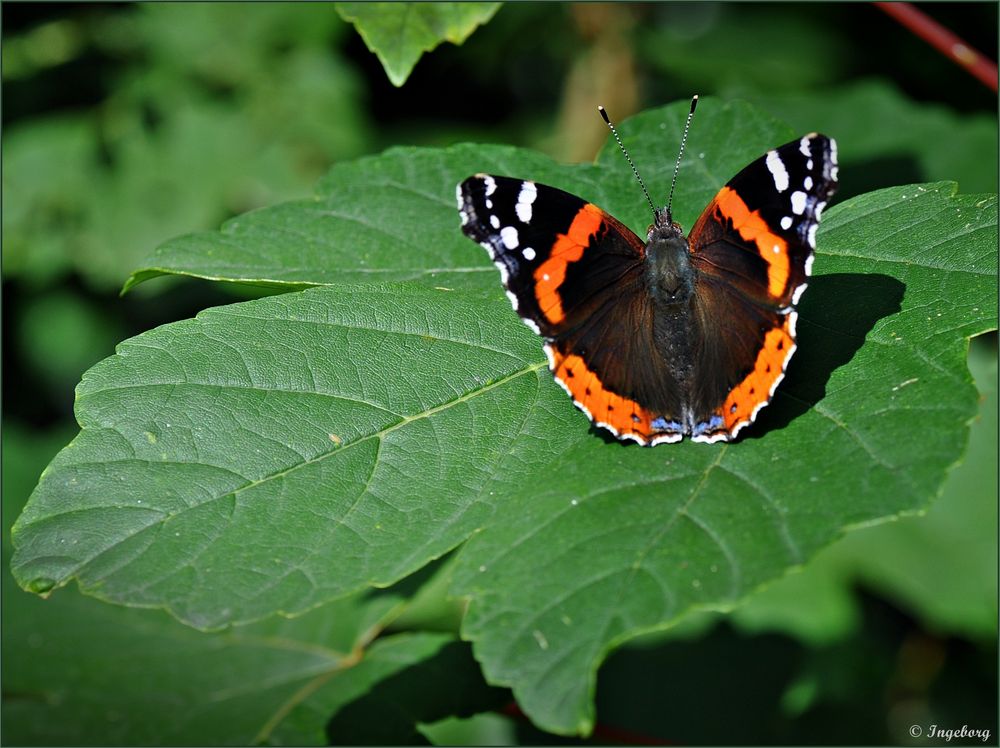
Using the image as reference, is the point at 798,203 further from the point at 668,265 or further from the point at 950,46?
the point at 950,46

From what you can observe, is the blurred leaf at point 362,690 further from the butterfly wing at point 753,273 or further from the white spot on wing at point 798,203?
the white spot on wing at point 798,203

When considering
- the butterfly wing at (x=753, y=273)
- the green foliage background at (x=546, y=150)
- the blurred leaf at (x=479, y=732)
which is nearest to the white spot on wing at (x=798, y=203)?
the butterfly wing at (x=753, y=273)

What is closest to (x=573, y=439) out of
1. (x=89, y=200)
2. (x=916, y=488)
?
(x=916, y=488)

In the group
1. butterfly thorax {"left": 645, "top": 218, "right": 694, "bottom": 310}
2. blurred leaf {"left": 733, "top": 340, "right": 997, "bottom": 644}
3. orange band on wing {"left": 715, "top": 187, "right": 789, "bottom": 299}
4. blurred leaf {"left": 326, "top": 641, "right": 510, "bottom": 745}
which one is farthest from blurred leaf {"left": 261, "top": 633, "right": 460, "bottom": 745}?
blurred leaf {"left": 733, "top": 340, "right": 997, "bottom": 644}

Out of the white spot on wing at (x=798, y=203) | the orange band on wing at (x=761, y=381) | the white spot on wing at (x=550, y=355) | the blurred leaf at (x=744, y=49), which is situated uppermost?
the white spot on wing at (x=798, y=203)

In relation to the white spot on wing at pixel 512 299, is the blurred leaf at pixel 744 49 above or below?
below

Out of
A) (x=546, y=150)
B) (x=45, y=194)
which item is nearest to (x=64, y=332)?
(x=45, y=194)

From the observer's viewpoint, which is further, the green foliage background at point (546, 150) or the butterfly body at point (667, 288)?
the green foliage background at point (546, 150)

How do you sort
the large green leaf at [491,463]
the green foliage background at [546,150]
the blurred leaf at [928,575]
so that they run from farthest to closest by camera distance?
the blurred leaf at [928,575]
the green foliage background at [546,150]
the large green leaf at [491,463]
